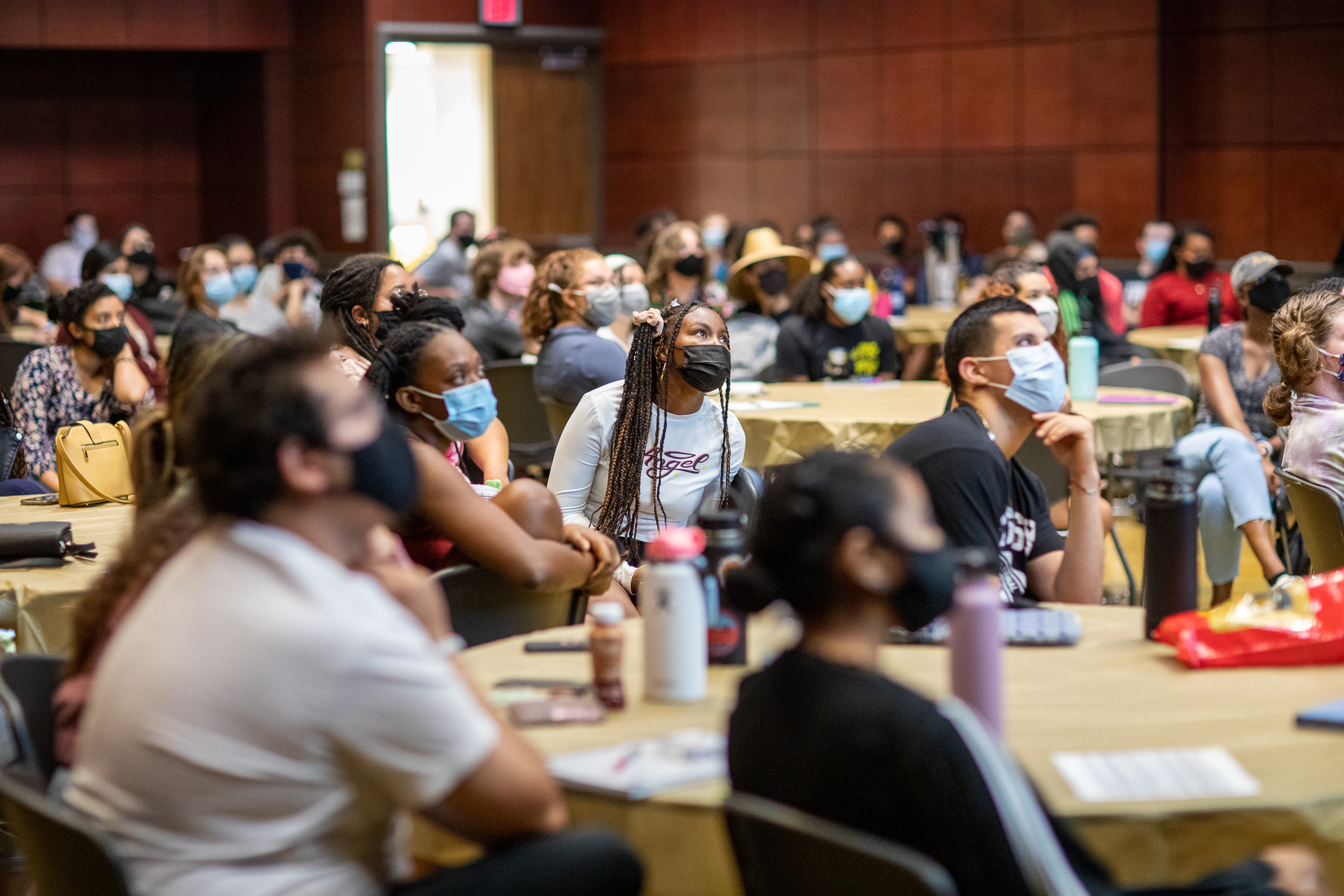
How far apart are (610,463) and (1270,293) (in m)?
2.89

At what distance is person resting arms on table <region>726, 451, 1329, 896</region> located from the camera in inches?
63.3

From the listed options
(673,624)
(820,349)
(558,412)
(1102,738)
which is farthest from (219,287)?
(1102,738)

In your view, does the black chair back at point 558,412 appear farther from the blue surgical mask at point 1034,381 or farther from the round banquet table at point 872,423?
the blue surgical mask at point 1034,381

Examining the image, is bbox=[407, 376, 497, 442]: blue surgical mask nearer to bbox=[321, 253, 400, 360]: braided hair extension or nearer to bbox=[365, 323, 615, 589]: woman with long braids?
bbox=[365, 323, 615, 589]: woman with long braids

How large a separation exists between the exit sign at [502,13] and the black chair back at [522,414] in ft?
28.5

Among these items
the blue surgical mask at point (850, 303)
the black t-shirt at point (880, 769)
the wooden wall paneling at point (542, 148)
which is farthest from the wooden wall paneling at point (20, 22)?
the black t-shirt at point (880, 769)

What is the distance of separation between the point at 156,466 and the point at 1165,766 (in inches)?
65.5

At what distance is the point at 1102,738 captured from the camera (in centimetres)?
205

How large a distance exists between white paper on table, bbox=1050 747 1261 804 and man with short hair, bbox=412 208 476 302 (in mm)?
7520

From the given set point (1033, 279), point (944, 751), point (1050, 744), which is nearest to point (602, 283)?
point (1033, 279)

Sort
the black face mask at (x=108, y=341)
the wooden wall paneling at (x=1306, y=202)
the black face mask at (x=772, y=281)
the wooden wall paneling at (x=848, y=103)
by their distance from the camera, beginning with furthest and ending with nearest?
the wooden wall paneling at (x=848, y=103) < the wooden wall paneling at (x=1306, y=202) < the black face mask at (x=772, y=281) < the black face mask at (x=108, y=341)

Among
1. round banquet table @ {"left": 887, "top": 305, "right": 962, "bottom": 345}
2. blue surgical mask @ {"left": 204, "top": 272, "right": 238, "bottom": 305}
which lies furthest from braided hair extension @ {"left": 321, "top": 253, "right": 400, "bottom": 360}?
round banquet table @ {"left": 887, "top": 305, "right": 962, "bottom": 345}

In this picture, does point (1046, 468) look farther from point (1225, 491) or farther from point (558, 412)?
point (558, 412)

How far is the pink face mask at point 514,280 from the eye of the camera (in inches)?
281
